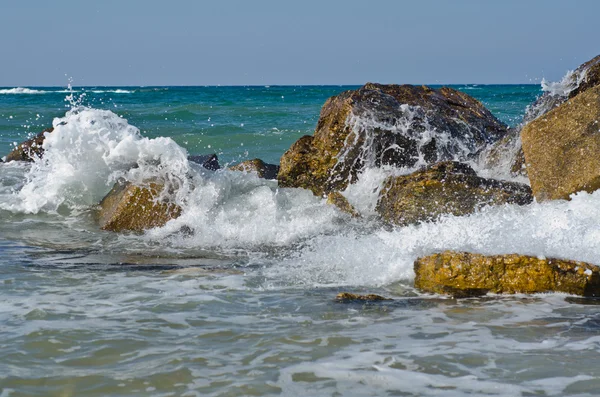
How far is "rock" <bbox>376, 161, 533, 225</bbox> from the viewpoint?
6.11 m

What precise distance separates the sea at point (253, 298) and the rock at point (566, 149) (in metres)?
0.15

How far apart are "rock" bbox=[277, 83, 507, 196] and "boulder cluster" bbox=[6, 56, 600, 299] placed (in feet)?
0.03

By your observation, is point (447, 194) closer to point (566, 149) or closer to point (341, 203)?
point (566, 149)

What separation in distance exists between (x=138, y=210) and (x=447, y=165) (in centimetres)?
286

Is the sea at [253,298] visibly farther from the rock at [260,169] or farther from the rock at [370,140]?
the rock at [260,169]

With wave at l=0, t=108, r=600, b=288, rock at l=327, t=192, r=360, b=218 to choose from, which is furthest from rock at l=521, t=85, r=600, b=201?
rock at l=327, t=192, r=360, b=218

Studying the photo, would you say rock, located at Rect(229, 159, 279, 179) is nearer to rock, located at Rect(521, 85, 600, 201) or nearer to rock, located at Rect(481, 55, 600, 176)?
rock, located at Rect(481, 55, 600, 176)

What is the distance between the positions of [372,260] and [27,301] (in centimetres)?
225

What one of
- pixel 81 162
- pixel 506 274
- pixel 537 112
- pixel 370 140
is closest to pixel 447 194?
pixel 370 140

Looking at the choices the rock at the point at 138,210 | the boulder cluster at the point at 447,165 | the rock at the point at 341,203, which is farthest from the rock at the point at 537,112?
the rock at the point at 138,210

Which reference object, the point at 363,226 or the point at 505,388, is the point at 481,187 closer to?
the point at 363,226

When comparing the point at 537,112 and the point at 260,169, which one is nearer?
the point at 537,112

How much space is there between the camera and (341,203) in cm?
708

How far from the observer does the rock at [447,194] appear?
20.0 feet
